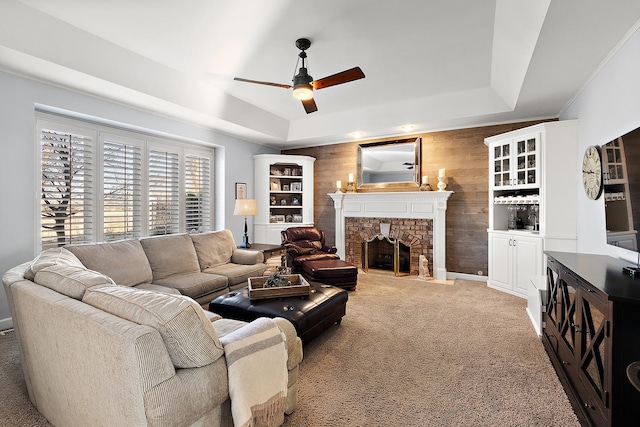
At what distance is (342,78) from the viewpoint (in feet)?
10.1

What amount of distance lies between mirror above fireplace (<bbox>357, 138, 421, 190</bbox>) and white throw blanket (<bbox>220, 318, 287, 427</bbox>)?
472 centimetres

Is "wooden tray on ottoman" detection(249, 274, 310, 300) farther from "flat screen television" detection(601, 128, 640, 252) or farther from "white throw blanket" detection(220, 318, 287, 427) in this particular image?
"flat screen television" detection(601, 128, 640, 252)

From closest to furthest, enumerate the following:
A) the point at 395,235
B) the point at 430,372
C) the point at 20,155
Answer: the point at 430,372
the point at 20,155
the point at 395,235

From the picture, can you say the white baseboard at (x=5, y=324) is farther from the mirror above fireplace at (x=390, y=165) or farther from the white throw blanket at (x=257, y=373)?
the mirror above fireplace at (x=390, y=165)

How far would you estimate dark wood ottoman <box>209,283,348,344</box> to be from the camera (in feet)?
8.57

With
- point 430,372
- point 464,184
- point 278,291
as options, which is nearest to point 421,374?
point 430,372

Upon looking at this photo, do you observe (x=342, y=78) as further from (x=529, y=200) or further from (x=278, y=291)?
(x=529, y=200)

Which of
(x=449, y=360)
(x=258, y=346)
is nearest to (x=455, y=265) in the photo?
(x=449, y=360)

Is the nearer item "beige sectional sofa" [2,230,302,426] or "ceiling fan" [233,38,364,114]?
"beige sectional sofa" [2,230,302,426]

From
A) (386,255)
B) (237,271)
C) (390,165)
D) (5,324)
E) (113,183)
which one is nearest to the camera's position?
(5,324)

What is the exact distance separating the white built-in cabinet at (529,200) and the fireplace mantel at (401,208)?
30.4 inches

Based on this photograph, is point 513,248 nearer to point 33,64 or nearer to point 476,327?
point 476,327

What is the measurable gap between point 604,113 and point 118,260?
508 centimetres

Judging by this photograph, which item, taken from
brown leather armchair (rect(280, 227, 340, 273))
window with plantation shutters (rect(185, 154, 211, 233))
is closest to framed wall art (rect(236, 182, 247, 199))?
window with plantation shutters (rect(185, 154, 211, 233))
